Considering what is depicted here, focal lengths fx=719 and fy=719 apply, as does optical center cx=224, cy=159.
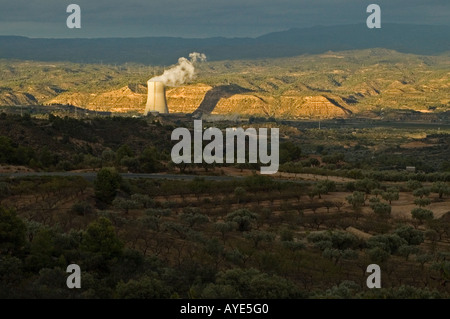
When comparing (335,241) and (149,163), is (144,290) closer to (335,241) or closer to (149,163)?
(335,241)

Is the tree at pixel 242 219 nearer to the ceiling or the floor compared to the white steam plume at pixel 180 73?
nearer to the floor

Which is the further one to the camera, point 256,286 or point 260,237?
point 260,237

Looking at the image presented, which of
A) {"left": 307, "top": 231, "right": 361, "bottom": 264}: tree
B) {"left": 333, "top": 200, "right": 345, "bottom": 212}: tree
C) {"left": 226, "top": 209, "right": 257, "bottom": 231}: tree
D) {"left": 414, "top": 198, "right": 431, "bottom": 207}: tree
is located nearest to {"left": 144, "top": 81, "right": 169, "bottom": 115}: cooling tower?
{"left": 333, "top": 200, "right": 345, "bottom": 212}: tree

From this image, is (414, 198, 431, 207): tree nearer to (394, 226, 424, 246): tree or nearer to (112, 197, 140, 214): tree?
(394, 226, 424, 246): tree

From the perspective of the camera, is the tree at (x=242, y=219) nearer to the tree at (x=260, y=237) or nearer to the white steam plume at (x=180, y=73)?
the tree at (x=260, y=237)

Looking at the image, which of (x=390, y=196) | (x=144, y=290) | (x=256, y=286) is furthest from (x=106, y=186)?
(x=144, y=290)

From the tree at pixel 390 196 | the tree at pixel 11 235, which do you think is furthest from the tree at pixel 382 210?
the tree at pixel 11 235

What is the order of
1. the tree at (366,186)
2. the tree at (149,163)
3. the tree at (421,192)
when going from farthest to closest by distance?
1. the tree at (149,163)
2. the tree at (366,186)
3. the tree at (421,192)
